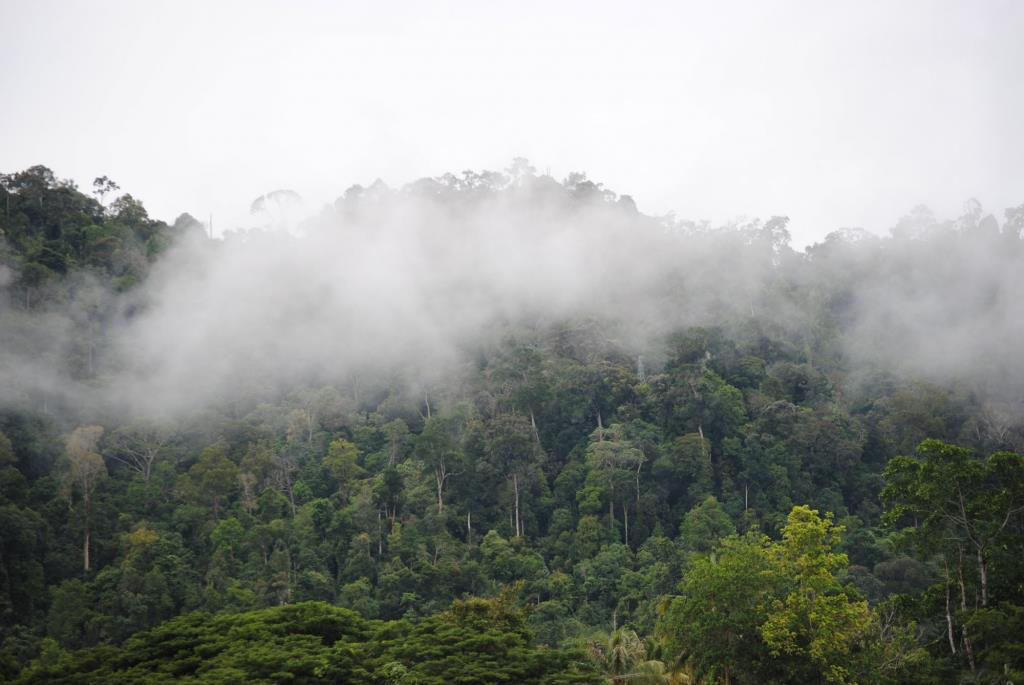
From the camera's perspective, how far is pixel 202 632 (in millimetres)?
25406

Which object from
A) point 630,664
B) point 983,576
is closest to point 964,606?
point 983,576

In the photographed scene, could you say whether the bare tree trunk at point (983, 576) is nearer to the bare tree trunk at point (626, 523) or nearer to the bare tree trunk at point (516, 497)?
the bare tree trunk at point (626, 523)

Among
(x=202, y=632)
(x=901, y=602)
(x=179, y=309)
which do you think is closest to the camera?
(x=901, y=602)

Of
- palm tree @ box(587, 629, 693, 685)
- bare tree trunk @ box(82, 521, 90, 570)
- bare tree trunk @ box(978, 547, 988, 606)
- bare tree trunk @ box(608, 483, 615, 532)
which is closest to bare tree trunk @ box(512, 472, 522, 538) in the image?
bare tree trunk @ box(608, 483, 615, 532)

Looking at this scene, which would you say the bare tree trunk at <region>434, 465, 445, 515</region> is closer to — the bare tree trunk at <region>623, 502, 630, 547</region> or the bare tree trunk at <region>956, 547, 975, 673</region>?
the bare tree trunk at <region>623, 502, 630, 547</region>

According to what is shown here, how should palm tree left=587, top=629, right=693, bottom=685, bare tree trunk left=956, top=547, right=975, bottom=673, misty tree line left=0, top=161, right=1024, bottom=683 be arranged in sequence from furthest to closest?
palm tree left=587, top=629, right=693, bottom=685 < misty tree line left=0, top=161, right=1024, bottom=683 < bare tree trunk left=956, top=547, right=975, bottom=673

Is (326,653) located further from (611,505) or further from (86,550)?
(611,505)

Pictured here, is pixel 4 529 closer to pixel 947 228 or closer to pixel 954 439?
pixel 954 439

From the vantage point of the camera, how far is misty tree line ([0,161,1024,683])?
74.6ft

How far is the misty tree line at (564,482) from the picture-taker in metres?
22.7

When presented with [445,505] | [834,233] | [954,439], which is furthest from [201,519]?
[834,233]

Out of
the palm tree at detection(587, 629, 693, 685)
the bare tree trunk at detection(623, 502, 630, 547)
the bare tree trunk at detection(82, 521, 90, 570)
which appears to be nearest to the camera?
the palm tree at detection(587, 629, 693, 685)

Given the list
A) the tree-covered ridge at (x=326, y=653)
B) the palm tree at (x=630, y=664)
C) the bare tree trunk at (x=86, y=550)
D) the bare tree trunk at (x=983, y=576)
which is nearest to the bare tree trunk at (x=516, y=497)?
the palm tree at (x=630, y=664)

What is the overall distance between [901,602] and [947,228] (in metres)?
52.3
